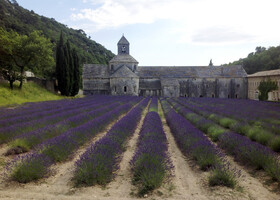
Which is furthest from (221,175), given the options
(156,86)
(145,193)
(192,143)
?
(156,86)

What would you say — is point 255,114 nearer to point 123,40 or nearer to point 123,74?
point 123,74

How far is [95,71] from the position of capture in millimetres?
40719

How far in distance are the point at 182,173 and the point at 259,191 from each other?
1440 mm

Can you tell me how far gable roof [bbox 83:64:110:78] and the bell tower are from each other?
4405 mm

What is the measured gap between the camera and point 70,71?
30406 millimetres

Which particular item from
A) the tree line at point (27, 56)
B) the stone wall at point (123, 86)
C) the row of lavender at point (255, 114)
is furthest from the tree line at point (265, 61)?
the tree line at point (27, 56)

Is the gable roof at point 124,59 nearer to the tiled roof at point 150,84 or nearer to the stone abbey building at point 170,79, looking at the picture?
the stone abbey building at point 170,79

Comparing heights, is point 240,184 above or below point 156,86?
below

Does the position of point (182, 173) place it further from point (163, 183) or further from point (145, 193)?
point (145, 193)

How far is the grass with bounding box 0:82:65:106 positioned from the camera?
18672 mm

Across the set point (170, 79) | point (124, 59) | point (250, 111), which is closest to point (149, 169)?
point (250, 111)

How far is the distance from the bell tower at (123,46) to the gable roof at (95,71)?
4.40m

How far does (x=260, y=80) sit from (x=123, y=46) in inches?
983

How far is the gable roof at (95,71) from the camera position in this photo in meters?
39.9
